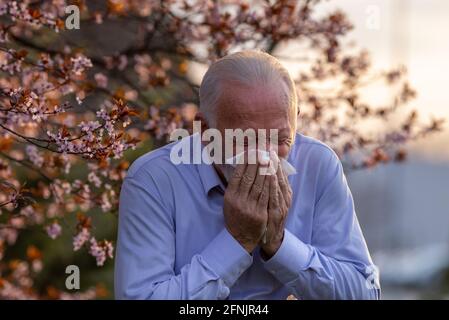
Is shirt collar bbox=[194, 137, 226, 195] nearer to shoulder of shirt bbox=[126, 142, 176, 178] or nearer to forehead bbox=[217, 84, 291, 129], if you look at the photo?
shoulder of shirt bbox=[126, 142, 176, 178]

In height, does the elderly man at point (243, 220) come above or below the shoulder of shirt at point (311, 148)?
below

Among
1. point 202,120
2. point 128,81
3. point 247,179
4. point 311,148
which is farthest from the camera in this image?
point 128,81

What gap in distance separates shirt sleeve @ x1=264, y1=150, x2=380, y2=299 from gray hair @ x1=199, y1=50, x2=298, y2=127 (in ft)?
1.17

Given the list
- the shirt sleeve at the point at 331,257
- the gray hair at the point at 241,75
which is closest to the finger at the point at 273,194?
the shirt sleeve at the point at 331,257

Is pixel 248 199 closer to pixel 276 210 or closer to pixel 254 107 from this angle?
pixel 276 210

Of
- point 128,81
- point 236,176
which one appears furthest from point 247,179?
point 128,81

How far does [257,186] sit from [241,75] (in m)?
0.34

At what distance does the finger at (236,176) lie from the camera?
9.60ft

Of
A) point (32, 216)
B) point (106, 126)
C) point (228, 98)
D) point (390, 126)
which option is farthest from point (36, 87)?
point (390, 126)

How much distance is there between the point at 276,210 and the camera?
117 inches

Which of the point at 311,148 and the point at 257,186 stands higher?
the point at 311,148

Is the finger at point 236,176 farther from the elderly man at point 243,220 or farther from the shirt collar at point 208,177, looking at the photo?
the shirt collar at point 208,177

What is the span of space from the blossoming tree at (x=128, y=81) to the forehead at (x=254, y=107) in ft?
3.22

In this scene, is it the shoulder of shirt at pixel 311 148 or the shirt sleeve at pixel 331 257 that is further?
the shoulder of shirt at pixel 311 148
